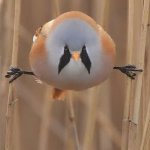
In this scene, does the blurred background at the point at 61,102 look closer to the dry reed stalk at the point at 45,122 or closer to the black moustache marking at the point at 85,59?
the dry reed stalk at the point at 45,122

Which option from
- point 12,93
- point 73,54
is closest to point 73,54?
point 73,54

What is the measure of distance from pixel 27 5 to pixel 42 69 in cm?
52

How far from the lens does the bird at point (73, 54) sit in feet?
2.64

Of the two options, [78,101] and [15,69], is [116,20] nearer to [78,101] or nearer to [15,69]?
[78,101]

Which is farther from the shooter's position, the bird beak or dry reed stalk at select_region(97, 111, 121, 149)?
dry reed stalk at select_region(97, 111, 121, 149)

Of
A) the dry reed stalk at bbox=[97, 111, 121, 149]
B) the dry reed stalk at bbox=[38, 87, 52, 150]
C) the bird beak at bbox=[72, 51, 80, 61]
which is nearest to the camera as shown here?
the bird beak at bbox=[72, 51, 80, 61]

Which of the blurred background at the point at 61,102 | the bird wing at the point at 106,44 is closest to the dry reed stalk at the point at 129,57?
the bird wing at the point at 106,44

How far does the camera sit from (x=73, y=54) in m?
0.78

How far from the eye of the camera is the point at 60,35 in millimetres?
845

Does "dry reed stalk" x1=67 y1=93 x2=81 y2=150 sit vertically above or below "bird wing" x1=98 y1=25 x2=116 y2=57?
below

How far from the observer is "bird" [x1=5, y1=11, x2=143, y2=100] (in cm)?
81

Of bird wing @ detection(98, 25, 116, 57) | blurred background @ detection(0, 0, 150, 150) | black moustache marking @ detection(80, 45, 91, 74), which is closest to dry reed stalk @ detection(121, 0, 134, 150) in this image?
bird wing @ detection(98, 25, 116, 57)

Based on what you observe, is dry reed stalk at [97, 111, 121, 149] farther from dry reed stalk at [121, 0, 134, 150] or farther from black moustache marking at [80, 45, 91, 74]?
black moustache marking at [80, 45, 91, 74]

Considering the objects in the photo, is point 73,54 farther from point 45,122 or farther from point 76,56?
point 45,122
